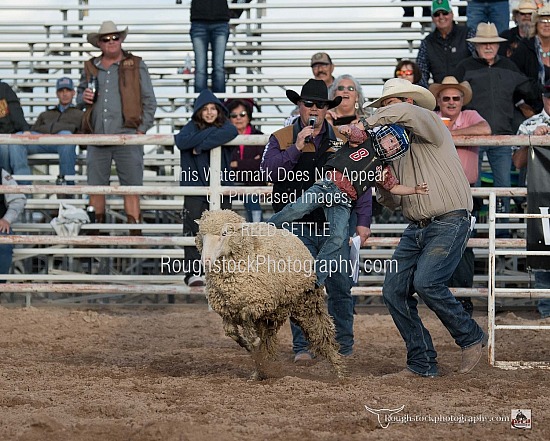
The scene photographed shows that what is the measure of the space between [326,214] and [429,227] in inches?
29.6

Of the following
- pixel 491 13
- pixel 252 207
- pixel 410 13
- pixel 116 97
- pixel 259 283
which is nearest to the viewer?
pixel 259 283

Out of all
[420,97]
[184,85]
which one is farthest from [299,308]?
[184,85]

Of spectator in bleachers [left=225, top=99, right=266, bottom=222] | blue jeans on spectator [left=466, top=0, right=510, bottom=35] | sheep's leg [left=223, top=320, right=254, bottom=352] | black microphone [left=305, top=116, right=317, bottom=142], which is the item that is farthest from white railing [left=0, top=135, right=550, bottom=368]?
blue jeans on spectator [left=466, top=0, right=510, bottom=35]

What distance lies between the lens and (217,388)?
5.84m

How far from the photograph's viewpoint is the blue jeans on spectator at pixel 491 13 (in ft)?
39.4

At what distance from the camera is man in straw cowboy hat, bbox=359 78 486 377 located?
6.27 m

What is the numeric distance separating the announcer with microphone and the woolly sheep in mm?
586

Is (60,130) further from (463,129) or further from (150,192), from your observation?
(463,129)

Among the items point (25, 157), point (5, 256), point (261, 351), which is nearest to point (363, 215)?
point (261, 351)

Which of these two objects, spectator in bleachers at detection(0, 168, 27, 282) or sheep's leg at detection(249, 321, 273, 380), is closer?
sheep's leg at detection(249, 321, 273, 380)

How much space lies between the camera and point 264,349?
6242 mm

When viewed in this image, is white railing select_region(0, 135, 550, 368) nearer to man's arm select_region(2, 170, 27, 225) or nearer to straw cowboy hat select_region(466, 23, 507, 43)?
man's arm select_region(2, 170, 27, 225)

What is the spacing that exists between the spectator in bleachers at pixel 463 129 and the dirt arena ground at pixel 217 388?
50cm

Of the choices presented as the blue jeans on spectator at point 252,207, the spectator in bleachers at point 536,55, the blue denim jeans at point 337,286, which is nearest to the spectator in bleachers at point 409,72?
the spectator in bleachers at point 536,55
